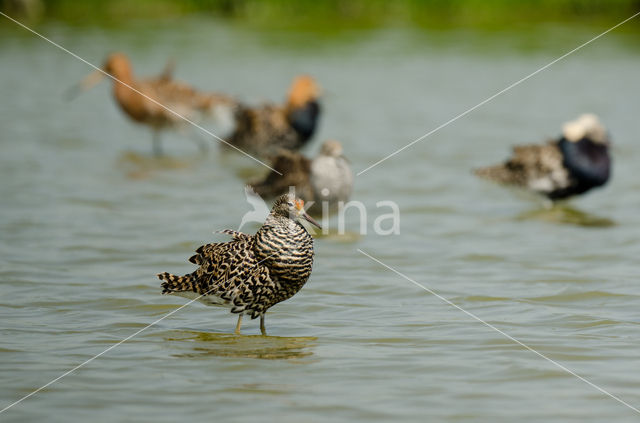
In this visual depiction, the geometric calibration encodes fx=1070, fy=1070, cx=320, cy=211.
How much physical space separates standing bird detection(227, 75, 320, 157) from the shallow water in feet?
1.49

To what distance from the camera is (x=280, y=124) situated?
13320mm

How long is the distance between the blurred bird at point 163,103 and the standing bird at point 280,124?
732mm

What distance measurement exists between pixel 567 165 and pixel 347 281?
3627 millimetres

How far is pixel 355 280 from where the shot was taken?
26.6 ft

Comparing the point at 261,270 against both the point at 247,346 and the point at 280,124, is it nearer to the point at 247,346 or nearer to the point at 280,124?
the point at 247,346

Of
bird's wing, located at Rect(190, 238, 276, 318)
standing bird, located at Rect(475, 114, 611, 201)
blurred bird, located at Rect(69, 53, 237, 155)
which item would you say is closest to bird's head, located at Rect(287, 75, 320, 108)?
blurred bird, located at Rect(69, 53, 237, 155)

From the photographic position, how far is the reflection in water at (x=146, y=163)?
42.9 ft

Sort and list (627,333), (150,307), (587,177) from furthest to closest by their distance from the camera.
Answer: (587,177), (150,307), (627,333)

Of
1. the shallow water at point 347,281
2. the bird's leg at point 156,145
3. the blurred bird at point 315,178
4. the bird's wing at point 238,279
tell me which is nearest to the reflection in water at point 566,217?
the shallow water at point 347,281

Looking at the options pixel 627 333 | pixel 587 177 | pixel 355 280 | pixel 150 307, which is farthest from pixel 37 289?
pixel 587 177

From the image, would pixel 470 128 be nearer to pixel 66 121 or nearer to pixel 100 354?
pixel 66 121

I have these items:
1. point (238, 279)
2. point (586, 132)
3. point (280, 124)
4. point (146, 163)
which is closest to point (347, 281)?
point (238, 279)

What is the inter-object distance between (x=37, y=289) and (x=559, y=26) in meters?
21.3

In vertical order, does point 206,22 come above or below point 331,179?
above
